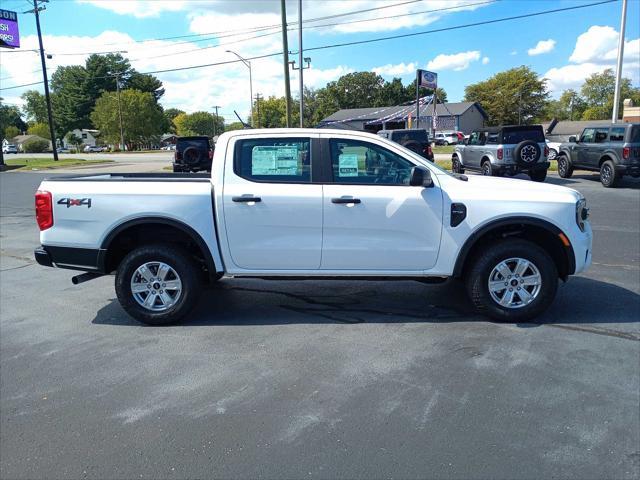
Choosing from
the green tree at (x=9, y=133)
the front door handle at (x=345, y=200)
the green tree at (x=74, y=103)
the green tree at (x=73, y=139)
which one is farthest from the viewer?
the green tree at (x=9, y=133)

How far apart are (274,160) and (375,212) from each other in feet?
3.58

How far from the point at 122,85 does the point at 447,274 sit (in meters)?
109

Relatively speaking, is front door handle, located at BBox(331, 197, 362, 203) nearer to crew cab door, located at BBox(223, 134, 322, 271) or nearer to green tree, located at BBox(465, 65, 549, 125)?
crew cab door, located at BBox(223, 134, 322, 271)

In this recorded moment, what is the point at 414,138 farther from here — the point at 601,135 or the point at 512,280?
the point at 512,280

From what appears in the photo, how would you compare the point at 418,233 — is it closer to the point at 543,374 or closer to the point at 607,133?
the point at 543,374

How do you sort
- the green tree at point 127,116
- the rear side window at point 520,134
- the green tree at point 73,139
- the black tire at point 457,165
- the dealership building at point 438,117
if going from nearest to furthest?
the rear side window at point 520,134 → the black tire at point 457,165 → the dealership building at point 438,117 → the green tree at point 127,116 → the green tree at point 73,139

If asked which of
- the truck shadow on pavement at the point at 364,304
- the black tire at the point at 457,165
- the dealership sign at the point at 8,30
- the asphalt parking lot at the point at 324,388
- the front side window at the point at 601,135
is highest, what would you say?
the dealership sign at the point at 8,30

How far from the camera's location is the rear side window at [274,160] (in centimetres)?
503

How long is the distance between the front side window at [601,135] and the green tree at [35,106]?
141m

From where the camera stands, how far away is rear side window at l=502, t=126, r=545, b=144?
59.0 ft

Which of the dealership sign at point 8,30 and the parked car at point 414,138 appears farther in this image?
the dealership sign at point 8,30

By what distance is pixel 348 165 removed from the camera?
16.5ft

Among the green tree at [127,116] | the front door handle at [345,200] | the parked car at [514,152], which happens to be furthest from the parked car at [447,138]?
the front door handle at [345,200]

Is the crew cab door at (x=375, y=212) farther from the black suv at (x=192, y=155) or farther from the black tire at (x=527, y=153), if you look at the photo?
the black suv at (x=192, y=155)
